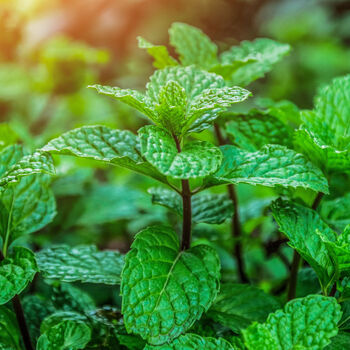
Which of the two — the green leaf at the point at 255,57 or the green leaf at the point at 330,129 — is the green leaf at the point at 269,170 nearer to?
the green leaf at the point at 330,129

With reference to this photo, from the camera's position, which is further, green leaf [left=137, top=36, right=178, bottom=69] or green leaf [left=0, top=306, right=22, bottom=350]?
green leaf [left=137, top=36, right=178, bottom=69]

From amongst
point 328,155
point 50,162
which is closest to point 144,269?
point 50,162

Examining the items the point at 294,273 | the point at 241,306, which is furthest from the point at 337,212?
the point at 241,306

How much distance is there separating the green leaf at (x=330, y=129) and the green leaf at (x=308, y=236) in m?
0.09

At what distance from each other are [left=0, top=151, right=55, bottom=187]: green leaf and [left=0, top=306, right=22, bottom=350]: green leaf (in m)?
0.24

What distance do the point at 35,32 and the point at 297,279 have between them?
208cm

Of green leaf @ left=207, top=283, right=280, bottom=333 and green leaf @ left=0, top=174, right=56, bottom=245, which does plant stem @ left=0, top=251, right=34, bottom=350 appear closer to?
green leaf @ left=0, top=174, right=56, bottom=245

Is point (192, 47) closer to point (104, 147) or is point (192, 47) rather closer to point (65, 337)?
point (104, 147)

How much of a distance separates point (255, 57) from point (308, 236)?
1.15ft

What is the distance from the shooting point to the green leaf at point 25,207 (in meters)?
0.84

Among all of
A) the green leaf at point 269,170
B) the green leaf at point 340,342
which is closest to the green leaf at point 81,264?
the green leaf at point 269,170

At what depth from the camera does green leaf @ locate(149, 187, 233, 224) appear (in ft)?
2.78

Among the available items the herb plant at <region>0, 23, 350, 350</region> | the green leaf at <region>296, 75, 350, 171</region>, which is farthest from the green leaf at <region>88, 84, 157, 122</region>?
the green leaf at <region>296, 75, 350, 171</region>

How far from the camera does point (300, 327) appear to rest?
64 centimetres
